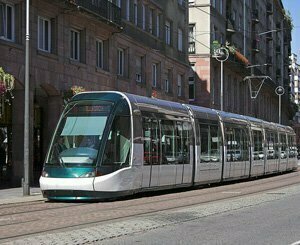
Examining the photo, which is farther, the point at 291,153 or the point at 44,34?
the point at 291,153

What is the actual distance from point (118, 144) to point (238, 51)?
4337 cm

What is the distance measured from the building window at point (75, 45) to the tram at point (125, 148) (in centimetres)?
787

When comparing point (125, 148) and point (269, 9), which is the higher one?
point (269, 9)

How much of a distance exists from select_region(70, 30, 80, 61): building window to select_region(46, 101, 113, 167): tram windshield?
35.7 ft

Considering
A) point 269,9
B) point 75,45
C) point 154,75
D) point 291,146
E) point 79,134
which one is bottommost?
point 291,146

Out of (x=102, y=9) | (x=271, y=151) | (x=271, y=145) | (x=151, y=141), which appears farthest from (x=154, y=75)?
(x=151, y=141)

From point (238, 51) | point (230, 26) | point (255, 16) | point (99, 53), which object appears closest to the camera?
point (99, 53)

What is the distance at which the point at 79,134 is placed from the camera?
16891mm

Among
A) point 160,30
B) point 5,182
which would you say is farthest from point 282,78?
point 5,182

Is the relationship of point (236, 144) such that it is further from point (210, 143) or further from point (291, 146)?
point (291, 146)

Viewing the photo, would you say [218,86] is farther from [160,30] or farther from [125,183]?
[125,183]

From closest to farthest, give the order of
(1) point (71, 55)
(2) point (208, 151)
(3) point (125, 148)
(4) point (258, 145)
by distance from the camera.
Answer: (3) point (125, 148) → (2) point (208, 151) → (1) point (71, 55) → (4) point (258, 145)

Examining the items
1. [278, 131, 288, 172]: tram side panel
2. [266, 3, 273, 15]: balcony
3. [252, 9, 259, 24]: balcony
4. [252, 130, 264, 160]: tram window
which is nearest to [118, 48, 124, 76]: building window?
[252, 130, 264, 160]: tram window

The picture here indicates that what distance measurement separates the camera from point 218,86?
54188 millimetres
